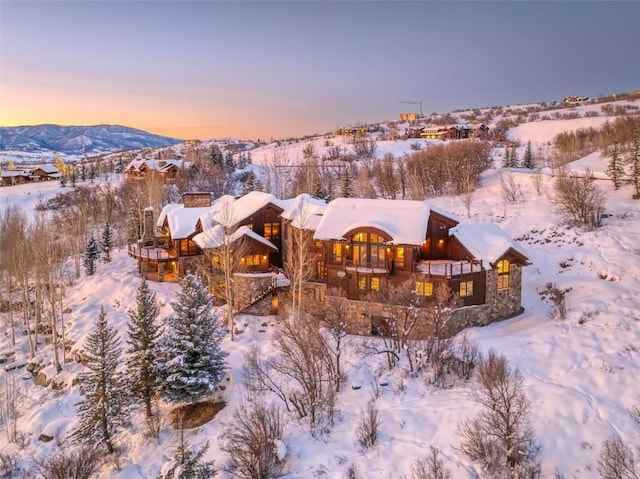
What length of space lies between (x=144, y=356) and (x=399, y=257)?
595 inches

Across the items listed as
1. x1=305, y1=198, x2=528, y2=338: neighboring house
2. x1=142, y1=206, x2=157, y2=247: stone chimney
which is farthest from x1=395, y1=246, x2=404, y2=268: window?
x1=142, y1=206, x2=157, y2=247: stone chimney

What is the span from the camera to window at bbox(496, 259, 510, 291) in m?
26.1

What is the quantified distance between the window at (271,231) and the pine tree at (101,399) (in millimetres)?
15392

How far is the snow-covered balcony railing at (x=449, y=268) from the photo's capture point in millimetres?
24281

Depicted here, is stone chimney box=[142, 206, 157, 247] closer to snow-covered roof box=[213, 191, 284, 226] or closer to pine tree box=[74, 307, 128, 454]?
snow-covered roof box=[213, 191, 284, 226]

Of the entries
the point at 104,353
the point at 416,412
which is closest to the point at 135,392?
the point at 104,353

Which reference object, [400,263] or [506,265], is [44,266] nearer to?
Result: [400,263]

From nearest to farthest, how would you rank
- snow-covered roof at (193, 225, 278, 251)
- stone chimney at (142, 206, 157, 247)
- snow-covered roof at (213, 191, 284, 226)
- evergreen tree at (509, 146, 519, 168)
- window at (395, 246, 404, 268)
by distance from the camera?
window at (395, 246, 404, 268) < snow-covered roof at (193, 225, 278, 251) < snow-covered roof at (213, 191, 284, 226) < stone chimney at (142, 206, 157, 247) < evergreen tree at (509, 146, 519, 168)

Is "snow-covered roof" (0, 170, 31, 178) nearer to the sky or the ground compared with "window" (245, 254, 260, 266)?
nearer to the sky

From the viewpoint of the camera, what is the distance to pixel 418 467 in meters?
14.8

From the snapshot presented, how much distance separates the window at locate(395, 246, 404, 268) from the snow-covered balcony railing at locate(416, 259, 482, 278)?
0.96m

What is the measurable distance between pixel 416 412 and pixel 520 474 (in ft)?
17.0

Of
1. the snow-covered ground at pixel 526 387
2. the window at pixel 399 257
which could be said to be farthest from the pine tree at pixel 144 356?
the window at pixel 399 257

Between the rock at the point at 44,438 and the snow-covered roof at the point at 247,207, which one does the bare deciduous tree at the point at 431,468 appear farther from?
the snow-covered roof at the point at 247,207
